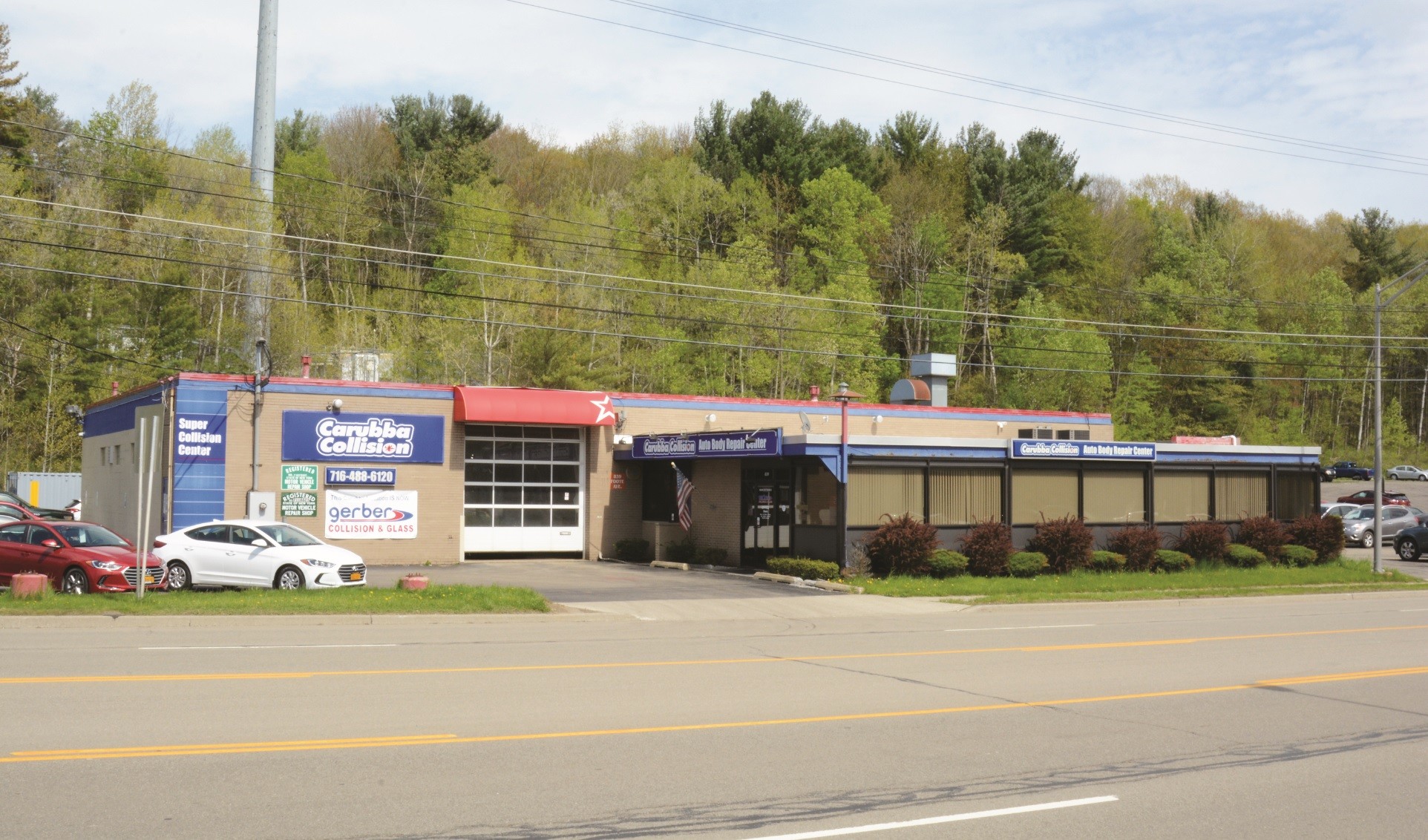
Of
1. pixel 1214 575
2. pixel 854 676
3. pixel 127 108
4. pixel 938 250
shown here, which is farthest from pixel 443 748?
pixel 938 250

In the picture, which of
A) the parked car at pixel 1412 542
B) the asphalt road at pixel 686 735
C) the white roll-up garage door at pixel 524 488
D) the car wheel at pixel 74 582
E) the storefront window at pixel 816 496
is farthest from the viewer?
the parked car at pixel 1412 542

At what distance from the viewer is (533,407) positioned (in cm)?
3244

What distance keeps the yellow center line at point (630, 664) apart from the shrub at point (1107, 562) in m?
10.2

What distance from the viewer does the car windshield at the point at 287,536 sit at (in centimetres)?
2344

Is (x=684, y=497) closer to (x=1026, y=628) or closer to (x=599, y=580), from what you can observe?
(x=599, y=580)

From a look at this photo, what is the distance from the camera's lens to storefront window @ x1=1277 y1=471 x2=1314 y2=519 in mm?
35938

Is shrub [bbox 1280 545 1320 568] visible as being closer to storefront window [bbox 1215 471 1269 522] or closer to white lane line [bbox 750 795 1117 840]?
storefront window [bbox 1215 471 1269 522]

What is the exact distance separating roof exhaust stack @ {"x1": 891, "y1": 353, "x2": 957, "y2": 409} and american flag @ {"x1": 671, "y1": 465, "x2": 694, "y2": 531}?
33.7 feet

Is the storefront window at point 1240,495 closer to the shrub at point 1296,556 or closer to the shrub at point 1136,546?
the shrub at point 1296,556

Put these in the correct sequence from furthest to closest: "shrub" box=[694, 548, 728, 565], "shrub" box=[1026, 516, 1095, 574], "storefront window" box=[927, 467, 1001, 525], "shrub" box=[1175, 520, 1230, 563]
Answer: "shrub" box=[1175, 520, 1230, 563] < "shrub" box=[694, 548, 728, 565] < "shrub" box=[1026, 516, 1095, 574] < "storefront window" box=[927, 467, 1001, 525]

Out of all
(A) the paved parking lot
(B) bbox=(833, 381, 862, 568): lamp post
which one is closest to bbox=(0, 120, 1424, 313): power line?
(A) the paved parking lot

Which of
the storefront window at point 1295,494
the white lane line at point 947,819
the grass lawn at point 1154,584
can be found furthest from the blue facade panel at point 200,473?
the storefront window at point 1295,494

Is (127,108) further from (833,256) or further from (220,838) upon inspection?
(220,838)

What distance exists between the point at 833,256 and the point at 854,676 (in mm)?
53462
